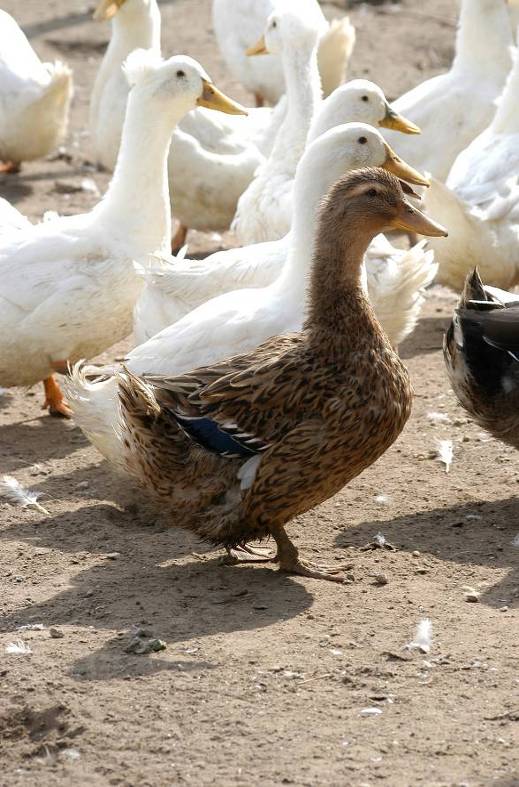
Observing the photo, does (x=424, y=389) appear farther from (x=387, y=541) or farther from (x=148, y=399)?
(x=148, y=399)

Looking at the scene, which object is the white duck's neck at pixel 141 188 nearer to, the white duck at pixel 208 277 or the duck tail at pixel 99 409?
the white duck at pixel 208 277

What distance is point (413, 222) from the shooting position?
4969 mm

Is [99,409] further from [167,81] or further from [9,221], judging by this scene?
[167,81]

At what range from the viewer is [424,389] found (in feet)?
21.9

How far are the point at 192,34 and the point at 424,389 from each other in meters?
7.53

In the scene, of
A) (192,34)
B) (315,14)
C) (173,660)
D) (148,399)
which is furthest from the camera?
(192,34)

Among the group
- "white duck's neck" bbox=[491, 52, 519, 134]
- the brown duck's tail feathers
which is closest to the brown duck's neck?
the brown duck's tail feathers

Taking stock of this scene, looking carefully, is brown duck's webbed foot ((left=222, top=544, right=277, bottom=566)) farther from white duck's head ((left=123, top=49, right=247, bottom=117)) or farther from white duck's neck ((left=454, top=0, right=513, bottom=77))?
white duck's neck ((left=454, top=0, right=513, bottom=77))

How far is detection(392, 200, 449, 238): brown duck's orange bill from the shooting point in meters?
4.89

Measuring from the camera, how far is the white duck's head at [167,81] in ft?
20.7

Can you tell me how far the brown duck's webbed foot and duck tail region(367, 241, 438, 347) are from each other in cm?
135

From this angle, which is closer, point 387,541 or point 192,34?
point 387,541

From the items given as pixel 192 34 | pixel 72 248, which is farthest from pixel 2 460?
pixel 192 34

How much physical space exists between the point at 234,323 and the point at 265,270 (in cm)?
70
